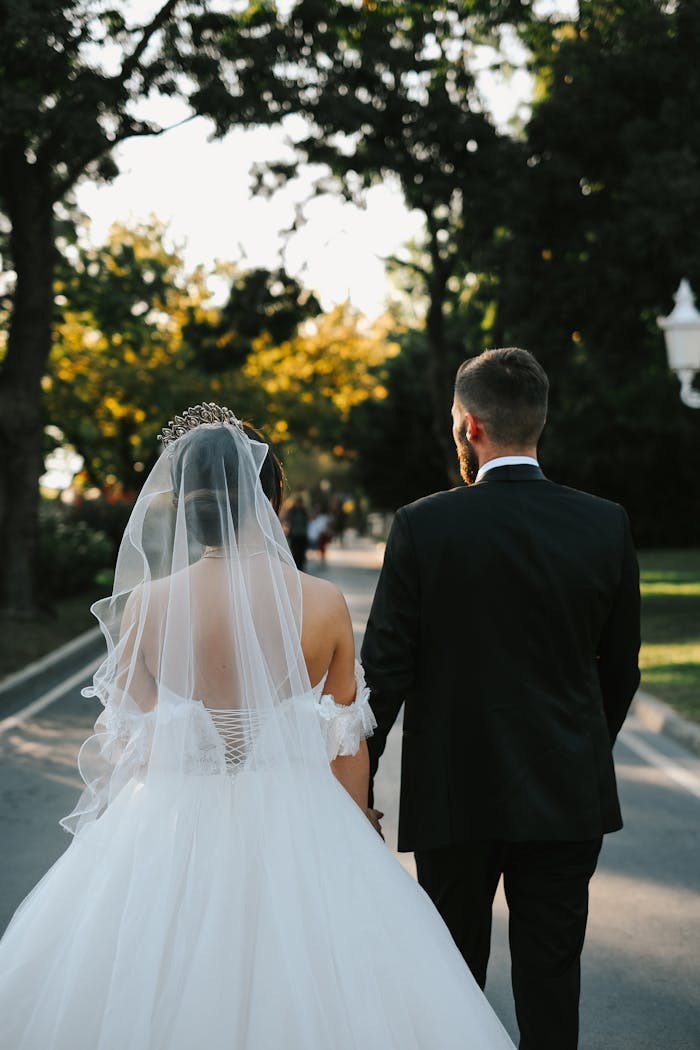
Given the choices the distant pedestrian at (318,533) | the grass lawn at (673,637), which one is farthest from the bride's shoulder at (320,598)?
the distant pedestrian at (318,533)

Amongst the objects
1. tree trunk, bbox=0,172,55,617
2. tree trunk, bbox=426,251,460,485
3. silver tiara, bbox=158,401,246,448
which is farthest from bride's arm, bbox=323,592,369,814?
tree trunk, bbox=426,251,460,485

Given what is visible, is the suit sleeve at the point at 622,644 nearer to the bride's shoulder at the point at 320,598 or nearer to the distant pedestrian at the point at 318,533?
the bride's shoulder at the point at 320,598

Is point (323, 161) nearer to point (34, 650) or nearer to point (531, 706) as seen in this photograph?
point (34, 650)

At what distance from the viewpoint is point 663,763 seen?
28.3ft

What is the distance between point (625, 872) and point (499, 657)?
11.2 feet

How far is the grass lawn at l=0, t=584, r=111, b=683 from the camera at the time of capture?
13696mm

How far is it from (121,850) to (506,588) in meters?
1.18

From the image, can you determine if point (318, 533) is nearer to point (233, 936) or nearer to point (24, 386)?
point (24, 386)

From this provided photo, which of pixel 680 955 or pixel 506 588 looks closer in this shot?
pixel 506 588

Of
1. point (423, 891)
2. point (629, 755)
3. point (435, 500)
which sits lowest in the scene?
point (629, 755)

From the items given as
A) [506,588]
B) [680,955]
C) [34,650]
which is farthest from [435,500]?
[34,650]

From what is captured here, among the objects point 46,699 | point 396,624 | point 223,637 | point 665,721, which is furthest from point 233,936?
point 46,699

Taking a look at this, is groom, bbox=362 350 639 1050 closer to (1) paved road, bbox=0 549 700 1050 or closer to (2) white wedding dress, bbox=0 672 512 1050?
(2) white wedding dress, bbox=0 672 512 1050

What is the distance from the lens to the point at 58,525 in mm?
26000
